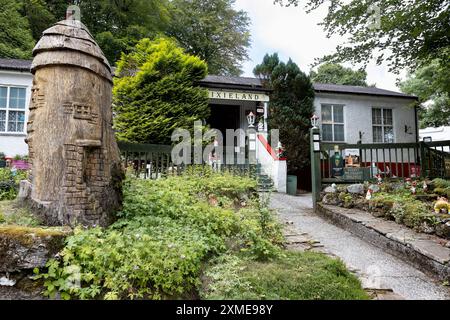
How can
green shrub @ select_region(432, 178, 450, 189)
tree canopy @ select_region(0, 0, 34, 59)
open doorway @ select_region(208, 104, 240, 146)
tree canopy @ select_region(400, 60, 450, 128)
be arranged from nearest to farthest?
green shrub @ select_region(432, 178, 450, 189), open doorway @ select_region(208, 104, 240, 146), tree canopy @ select_region(0, 0, 34, 59), tree canopy @ select_region(400, 60, 450, 128)

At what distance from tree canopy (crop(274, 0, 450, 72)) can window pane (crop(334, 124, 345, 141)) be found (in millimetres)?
4948

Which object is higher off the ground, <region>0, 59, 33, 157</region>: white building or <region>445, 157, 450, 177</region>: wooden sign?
<region>0, 59, 33, 157</region>: white building

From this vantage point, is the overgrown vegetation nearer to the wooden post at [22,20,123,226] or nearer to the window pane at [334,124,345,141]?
the wooden post at [22,20,123,226]

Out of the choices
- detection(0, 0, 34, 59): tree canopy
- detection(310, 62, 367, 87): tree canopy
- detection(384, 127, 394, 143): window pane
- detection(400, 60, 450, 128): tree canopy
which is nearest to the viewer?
detection(384, 127, 394, 143): window pane

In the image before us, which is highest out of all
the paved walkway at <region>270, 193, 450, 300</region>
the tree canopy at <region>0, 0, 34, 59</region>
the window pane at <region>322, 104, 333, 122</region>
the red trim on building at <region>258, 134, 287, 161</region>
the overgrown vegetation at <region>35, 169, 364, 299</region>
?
the tree canopy at <region>0, 0, 34, 59</region>

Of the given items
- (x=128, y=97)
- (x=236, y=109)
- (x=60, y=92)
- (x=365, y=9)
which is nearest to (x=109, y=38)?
(x=236, y=109)

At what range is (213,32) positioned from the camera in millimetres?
24141

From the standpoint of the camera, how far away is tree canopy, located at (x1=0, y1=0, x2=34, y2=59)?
15469 millimetres

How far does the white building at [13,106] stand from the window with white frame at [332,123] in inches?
509

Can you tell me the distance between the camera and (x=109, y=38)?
17859mm

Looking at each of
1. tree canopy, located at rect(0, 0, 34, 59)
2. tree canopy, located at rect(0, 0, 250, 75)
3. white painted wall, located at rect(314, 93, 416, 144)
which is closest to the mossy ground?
white painted wall, located at rect(314, 93, 416, 144)

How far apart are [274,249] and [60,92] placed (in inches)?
127

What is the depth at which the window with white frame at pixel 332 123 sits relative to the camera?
13602 mm
